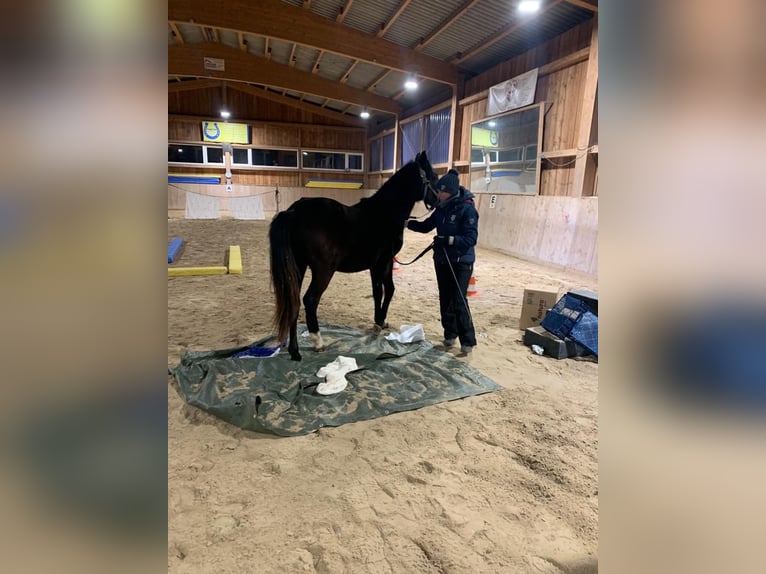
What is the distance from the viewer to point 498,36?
902 centimetres

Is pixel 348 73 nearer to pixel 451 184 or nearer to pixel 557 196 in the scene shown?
pixel 557 196

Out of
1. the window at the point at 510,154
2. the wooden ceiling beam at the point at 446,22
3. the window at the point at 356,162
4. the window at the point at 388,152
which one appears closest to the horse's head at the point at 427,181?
the wooden ceiling beam at the point at 446,22

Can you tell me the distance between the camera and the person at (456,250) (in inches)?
137

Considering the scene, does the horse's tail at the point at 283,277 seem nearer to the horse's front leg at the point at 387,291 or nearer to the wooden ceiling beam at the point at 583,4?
the horse's front leg at the point at 387,291

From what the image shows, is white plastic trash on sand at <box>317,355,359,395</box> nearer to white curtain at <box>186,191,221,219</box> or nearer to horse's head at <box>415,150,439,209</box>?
horse's head at <box>415,150,439,209</box>

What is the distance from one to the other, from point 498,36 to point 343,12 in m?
3.58

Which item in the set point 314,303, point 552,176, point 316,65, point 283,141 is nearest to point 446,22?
point 552,176

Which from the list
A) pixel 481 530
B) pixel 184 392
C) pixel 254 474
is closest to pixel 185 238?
pixel 184 392

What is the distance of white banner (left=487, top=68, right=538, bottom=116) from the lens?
29.5 ft

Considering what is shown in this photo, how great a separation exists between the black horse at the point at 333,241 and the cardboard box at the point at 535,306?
1.40 m

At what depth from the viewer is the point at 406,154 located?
53.0 ft
